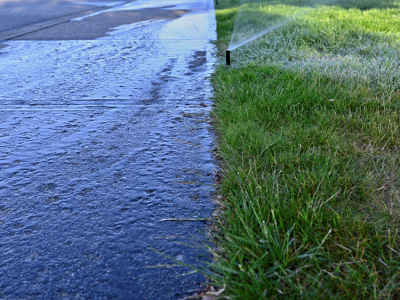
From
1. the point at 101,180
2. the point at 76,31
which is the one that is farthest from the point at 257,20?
the point at 101,180

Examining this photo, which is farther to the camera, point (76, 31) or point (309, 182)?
point (76, 31)

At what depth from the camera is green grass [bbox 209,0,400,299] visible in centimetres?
121

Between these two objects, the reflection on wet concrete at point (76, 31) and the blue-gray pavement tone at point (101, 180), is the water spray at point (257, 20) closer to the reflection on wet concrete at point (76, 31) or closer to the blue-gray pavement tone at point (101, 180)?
the blue-gray pavement tone at point (101, 180)

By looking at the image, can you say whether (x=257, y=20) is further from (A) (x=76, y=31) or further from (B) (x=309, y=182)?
(B) (x=309, y=182)

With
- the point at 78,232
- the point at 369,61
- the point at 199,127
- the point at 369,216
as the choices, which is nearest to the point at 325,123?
the point at 199,127

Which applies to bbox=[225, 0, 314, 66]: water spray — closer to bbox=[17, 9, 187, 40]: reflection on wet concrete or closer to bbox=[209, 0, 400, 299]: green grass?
bbox=[209, 0, 400, 299]: green grass

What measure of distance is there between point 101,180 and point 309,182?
97 centimetres

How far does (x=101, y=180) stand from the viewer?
1922 millimetres

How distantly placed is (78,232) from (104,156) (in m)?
0.73

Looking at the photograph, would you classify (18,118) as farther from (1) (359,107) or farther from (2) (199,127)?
(1) (359,107)

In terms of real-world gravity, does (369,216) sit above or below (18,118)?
below

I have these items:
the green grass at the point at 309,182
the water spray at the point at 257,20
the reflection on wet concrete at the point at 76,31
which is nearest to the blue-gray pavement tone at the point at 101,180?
the green grass at the point at 309,182

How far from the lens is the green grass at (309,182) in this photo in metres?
1.21

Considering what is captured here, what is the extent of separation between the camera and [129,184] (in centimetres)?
188
